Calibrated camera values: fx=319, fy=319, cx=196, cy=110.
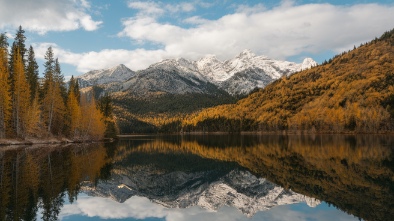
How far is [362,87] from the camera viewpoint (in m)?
196

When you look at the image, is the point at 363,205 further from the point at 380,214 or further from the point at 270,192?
the point at 270,192

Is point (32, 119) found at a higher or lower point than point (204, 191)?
higher

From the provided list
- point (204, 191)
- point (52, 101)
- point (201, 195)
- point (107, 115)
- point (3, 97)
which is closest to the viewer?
point (201, 195)

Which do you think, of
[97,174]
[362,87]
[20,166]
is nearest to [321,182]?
[97,174]

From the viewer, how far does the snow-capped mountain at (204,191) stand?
76.2 ft

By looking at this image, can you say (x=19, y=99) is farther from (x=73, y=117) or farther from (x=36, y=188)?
(x=36, y=188)

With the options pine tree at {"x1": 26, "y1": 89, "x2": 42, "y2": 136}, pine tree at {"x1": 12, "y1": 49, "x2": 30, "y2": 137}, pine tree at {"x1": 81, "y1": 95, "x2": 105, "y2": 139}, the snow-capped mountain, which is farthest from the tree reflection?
pine tree at {"x1": 81, "y1": 95, "x2": 105, "y2": 139}

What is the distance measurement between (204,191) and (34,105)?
201 feet

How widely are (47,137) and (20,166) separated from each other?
53.8 m

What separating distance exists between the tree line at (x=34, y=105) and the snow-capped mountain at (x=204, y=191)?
47163 millimetres

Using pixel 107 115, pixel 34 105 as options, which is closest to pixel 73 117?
pixel 34 105

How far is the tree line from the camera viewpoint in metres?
71.2

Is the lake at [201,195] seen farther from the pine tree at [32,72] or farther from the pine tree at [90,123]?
the pine tree at [90,123]

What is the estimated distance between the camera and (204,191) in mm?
28531
